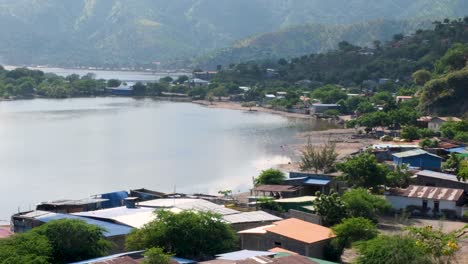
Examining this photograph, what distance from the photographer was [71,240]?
1044cm

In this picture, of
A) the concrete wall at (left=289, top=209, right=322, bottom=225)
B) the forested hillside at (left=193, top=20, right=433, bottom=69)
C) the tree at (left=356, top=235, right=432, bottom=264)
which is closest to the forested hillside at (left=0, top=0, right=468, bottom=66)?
the forested hillside at (left=193, top=20, right=433, bottom=69)

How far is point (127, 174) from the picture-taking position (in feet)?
72.6

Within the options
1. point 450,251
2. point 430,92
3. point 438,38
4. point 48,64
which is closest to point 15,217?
point 450,251

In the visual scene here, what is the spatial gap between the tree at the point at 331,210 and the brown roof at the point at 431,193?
2.74 metres

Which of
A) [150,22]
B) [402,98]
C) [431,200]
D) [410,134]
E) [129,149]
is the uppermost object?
[150,22]

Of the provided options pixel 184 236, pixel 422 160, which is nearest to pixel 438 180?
pixel 422 160

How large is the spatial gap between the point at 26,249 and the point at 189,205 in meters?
4.61

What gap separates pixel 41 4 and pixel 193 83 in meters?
84.7

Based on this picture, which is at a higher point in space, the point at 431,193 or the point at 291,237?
the point at 431,193

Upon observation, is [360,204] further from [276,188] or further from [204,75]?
[204,75]

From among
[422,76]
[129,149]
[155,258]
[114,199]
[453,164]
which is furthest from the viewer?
[422,76]

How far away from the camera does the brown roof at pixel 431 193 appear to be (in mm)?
15006

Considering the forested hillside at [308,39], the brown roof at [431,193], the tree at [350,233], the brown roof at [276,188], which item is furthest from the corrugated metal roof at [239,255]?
the forested hillside at [308,39]

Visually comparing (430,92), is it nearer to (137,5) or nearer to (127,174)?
(127,174)
